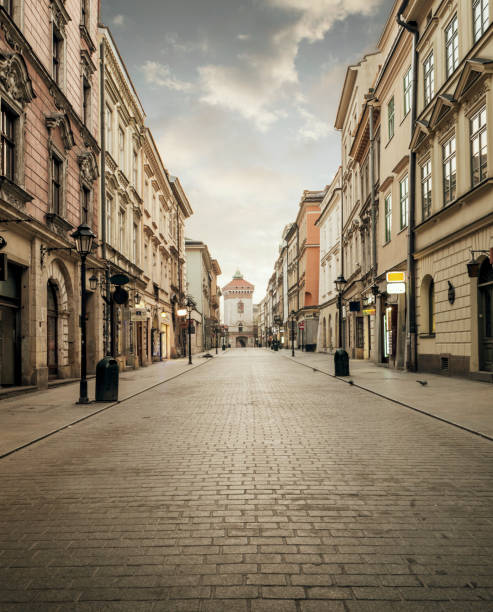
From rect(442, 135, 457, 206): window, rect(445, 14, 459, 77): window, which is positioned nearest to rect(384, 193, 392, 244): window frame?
rect(442, 135, 457, 206): window

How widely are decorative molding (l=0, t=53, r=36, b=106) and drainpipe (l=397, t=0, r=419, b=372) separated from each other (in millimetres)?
13335

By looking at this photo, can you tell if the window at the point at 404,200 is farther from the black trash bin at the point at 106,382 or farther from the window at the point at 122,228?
the black trash bin at the point at 106,382

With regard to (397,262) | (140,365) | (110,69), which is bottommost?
(140,365)

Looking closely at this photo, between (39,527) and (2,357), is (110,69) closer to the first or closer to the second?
(2,357)

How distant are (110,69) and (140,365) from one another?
14.7 m

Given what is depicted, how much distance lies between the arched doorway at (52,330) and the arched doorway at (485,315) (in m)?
13.0

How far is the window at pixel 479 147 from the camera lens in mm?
13859

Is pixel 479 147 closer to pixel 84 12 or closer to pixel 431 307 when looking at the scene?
pixel 431 307

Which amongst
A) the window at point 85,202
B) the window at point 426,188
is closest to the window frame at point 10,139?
the window at point 85,202

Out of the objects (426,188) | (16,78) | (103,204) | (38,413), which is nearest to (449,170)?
(426,188)

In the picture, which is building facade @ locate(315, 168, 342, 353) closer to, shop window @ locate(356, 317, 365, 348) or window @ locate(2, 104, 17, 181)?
shop window @ locate(356, 317, 365, 348)

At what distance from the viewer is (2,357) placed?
1319 cm

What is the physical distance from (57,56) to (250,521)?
17.5 m

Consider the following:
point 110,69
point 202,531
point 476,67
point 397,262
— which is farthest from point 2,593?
point 110,69
